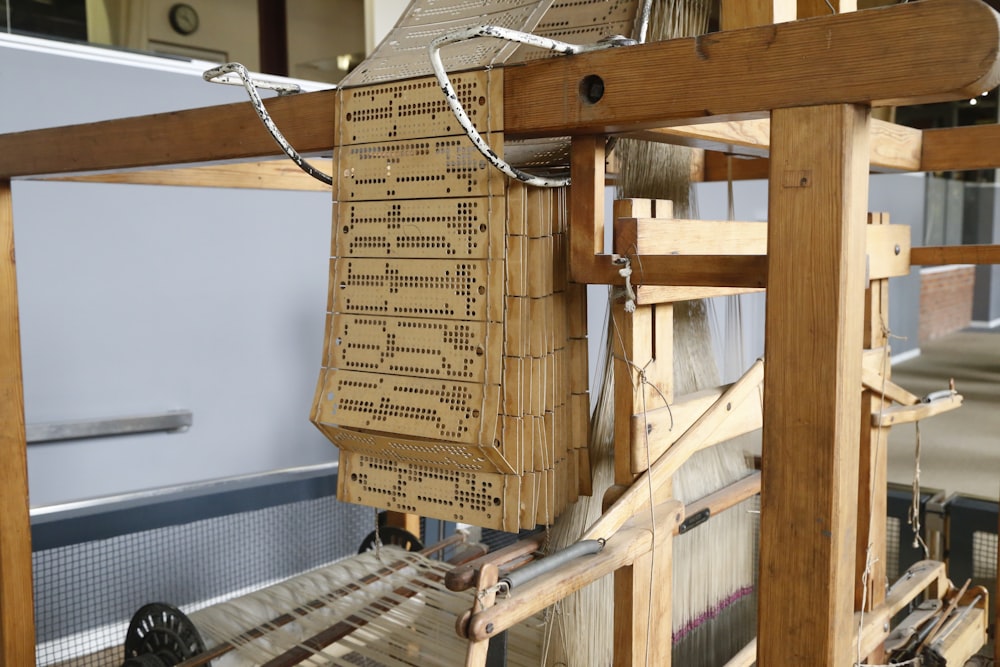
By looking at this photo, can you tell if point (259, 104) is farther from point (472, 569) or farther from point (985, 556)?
point (985, 556)

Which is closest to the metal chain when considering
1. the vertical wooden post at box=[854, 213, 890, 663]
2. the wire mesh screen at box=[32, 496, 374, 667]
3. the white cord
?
the white cord

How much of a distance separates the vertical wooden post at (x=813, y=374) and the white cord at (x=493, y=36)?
9.5 inches

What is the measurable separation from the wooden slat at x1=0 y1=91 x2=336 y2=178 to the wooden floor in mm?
2306

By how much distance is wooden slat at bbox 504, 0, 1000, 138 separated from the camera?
706mm

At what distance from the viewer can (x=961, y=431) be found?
374cm

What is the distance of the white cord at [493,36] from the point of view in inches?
34.8

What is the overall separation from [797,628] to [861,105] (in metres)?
0.47

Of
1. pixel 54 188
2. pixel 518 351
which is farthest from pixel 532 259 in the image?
pixel 54 188

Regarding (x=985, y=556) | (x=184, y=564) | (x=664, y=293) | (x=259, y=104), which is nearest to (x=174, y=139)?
(x=259, y=104)

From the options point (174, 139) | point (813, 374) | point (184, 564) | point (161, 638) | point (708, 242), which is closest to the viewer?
point (813, 374)

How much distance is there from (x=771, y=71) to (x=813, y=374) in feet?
0.88

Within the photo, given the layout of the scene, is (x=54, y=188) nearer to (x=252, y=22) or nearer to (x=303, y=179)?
(x=303, y=179)

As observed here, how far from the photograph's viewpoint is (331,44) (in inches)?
143

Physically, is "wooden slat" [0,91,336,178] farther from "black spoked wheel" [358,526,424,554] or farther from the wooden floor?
the wooden floor
